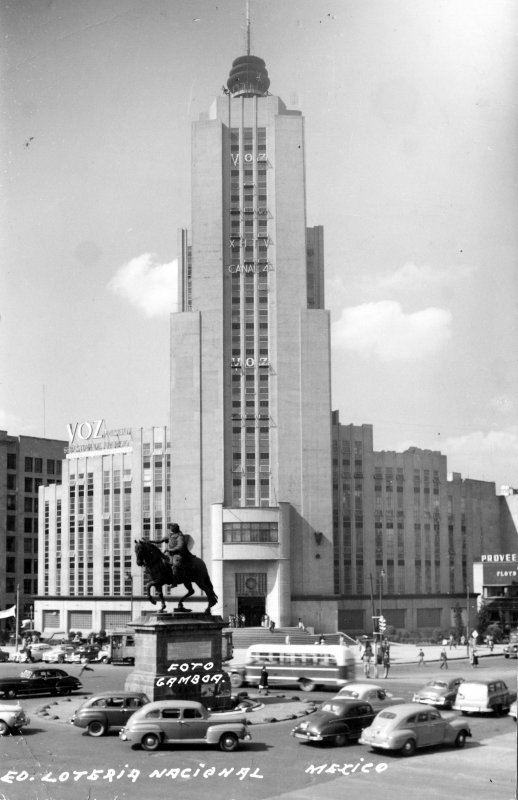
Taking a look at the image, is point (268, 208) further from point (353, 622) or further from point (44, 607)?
point (44, 607)

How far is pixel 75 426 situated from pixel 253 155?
133 ft

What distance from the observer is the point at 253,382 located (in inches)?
4161

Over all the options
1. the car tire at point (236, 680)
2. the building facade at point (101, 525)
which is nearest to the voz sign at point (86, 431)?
the building facade at point (101, 525)

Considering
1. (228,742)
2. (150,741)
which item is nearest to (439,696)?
(228,742)

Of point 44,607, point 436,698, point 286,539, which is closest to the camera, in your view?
point 436,698

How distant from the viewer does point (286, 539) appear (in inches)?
4006

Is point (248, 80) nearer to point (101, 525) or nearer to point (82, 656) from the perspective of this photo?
point (101, 525)

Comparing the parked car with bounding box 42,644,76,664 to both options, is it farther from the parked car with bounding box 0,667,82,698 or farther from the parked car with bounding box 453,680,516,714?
the parked car with bounding box 453,680,516,714

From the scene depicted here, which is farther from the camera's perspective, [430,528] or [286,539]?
[430,528]

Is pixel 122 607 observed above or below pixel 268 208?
below

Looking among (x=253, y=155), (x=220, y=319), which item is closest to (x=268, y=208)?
(x=253, y=155)

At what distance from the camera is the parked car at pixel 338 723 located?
114 ft

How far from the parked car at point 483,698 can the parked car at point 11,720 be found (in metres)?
18.9

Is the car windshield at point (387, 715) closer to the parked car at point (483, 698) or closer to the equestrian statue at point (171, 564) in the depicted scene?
the parked car at point (483, 698)
